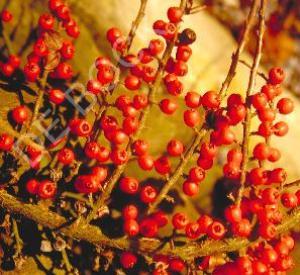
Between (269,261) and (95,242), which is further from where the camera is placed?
(95,242)

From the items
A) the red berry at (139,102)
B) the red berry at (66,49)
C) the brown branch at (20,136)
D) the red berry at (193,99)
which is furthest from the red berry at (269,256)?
the red berry at (66,49)

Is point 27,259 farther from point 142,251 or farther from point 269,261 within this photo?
point 269,261

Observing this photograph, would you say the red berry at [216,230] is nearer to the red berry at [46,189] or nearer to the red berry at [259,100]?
the red berry at [259,100]

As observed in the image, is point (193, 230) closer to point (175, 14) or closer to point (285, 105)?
point (285, 105)

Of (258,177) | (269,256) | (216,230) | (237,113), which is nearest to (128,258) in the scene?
(216,230)

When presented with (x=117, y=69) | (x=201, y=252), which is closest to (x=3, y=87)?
(x=117, y=69)

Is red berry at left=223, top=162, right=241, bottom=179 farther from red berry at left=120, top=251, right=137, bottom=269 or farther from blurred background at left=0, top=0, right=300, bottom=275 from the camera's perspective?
blurred background at left=0, top=0, right=300, bottom=275
